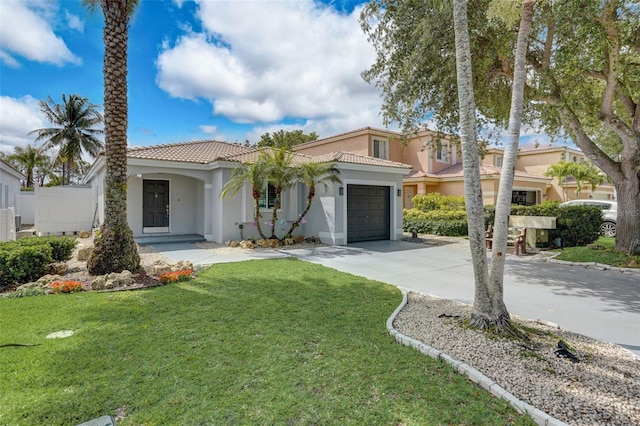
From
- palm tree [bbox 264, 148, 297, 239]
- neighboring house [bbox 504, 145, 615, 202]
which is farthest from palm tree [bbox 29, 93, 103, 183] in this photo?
neighboring house [bbox 504, 145, 615, 202]

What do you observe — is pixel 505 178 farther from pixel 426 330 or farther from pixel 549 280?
pixel 549 280

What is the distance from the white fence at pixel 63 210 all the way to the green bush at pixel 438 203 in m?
19.4

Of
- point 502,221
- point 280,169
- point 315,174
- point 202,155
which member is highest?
point 202,155

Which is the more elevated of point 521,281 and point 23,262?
point 23,262

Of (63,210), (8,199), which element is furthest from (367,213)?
(8,199)

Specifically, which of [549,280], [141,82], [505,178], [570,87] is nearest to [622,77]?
[570,87]

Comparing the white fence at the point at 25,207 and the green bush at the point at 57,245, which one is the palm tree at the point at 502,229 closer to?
the green bush at the point at 57,245

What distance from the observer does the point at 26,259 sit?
7500 mm

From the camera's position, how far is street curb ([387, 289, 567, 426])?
2.85 metres

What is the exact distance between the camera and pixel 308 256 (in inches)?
464

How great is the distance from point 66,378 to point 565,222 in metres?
15.8

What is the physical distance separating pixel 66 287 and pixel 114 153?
329 cm

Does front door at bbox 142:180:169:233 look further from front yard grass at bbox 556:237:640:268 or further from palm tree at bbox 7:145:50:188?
palm tree at bbox 7:145:50:188

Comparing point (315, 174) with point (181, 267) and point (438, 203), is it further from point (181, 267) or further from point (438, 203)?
point (438, 203)
